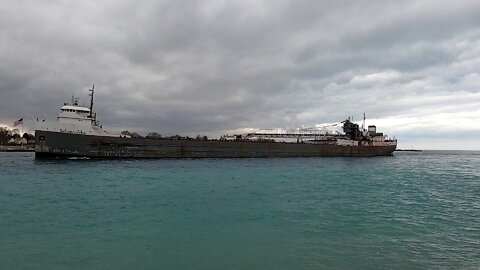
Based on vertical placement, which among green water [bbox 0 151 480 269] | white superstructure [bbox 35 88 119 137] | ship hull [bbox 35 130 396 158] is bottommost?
green water [bbox 0 151 480 269]

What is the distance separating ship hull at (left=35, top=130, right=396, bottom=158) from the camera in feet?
137

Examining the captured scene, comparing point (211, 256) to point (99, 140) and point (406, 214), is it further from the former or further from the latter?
point (99, 140)

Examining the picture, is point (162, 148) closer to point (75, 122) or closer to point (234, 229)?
point (75, 122)

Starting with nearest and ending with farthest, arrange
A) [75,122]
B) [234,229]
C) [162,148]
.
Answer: [234,229] < [75,122] < [162,148]

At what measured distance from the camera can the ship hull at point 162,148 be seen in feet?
137

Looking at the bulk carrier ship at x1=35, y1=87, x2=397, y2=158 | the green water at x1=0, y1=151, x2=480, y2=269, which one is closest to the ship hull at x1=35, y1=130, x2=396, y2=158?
the bulk carrier ship at x1=35, y1=87, x2=397, y2=158

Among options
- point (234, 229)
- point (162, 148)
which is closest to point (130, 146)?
point (162, 148)

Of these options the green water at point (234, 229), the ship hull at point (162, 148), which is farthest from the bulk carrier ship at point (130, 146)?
the green water at point (234, 229)

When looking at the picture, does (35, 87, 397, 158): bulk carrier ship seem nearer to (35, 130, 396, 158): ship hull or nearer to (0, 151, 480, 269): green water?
(35, 130, 396, 158): ship hull

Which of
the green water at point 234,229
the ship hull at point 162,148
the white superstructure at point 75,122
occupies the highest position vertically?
the white superstructure at point 75,122

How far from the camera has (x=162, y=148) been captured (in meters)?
50.5

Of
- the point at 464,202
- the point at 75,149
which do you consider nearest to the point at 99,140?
the point at 75,149

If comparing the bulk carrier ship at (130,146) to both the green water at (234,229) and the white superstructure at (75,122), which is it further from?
the green water at (234,229)

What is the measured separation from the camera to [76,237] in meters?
9.39
